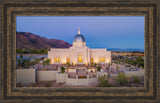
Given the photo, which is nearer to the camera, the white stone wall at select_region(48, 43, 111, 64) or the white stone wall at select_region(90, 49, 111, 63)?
the white stone wall at select_region(48, 43, 111, 64)

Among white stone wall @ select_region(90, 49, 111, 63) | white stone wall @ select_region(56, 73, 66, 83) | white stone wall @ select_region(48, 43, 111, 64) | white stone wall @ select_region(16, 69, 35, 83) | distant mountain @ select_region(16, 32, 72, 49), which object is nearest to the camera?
white stone wall @ select_region(16, 69, 35, 83)

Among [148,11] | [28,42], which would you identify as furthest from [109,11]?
[28,42]

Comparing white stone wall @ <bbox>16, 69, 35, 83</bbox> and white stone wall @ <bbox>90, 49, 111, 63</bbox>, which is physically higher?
white stone wall @ <bbox>90, 49, 111, 63</bbox>

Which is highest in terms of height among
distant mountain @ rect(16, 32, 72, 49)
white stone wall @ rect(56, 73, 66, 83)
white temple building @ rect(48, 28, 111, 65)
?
distant mountain @ rect(16, 32, 72, 49)

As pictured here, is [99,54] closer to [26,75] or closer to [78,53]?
[78,53]

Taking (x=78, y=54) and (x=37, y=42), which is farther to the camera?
(x=37, y=42)

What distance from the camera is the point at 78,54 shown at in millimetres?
12570

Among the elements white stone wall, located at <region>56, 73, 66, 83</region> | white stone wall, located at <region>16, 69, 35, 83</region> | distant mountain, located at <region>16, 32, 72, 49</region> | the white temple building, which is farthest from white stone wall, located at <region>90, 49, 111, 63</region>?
white stone wall, located at <region>16, 69, 35, 83</region>

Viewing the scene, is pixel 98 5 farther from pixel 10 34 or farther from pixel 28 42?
pixel 28 42

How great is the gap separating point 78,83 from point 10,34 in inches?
159

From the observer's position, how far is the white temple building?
12508 mm

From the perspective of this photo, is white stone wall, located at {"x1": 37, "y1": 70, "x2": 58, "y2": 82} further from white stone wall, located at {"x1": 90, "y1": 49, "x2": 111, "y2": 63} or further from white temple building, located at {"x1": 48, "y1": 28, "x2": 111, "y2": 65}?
white stone wall, located at {"x1": 90, "y1": 49, "x2": 111, "y2": 63}

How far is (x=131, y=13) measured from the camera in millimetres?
3289

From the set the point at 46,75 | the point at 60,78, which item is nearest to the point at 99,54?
the point at 60,78
